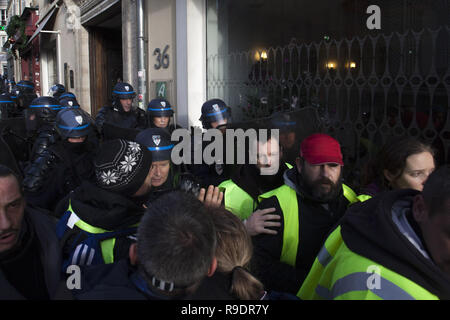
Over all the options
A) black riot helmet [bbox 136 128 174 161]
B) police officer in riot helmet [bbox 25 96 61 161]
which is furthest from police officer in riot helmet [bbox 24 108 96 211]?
police officer in riot helmet [bbox 25 96 61 161]

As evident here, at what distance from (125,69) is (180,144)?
18.9 feet

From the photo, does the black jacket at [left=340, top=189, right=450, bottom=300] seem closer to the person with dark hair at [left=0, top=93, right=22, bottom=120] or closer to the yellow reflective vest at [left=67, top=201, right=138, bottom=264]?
the yellow reflective vest at [left=67, top=201, right=138, bottom=264]

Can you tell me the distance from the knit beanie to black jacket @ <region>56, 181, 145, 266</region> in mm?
48

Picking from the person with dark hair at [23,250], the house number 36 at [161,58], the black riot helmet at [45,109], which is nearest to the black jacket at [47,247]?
the person with dark hair at [23,250]

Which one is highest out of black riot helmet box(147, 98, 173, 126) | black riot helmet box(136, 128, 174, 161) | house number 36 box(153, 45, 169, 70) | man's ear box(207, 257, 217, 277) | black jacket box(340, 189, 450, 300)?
house number 36 box(153, 45, 169, 70)

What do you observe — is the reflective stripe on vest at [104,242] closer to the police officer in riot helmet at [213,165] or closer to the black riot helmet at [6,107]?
the police officer in riot helmet at [213,165]

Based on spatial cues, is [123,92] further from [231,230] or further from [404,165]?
[231,230]

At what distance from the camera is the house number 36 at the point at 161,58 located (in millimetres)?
7289

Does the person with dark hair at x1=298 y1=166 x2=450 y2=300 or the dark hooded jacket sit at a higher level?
the dark hooded jacket

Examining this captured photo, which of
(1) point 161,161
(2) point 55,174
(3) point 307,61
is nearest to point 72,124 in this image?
(2) point 55,174

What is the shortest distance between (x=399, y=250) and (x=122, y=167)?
1.27m

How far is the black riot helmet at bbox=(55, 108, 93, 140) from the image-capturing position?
3.65 metres

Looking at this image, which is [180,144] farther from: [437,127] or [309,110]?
[437,127]

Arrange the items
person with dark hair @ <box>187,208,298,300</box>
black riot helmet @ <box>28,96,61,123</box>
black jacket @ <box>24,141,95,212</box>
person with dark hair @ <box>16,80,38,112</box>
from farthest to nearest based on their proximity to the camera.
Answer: person with dark hair @ <box>16,80,38,112</box>, black riot helmet @ <box>28,96,61,123</box>, black jacket @ <box>24,141,95,212</box>, person with dark hair @ <box>187,208,298,300</box>
